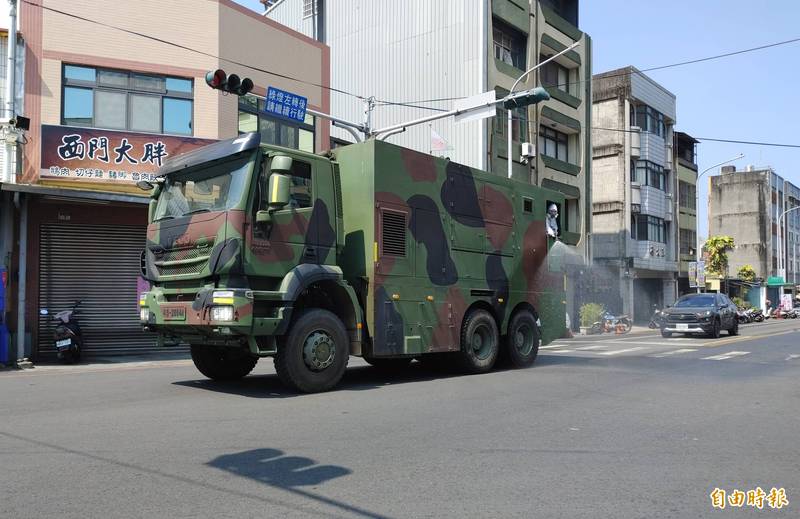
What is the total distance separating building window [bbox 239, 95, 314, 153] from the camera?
59.0ft

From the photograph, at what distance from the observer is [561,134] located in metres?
33.2

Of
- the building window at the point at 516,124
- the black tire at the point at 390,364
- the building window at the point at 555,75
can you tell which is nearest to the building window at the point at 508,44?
the building window at the point at 555,75

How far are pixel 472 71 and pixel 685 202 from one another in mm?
27388

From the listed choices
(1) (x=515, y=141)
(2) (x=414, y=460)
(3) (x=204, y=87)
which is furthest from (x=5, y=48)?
(1) (x=515, y=141)

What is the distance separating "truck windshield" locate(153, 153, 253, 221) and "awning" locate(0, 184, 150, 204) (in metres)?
4.79

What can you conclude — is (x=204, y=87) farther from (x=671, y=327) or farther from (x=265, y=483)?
(x=671, y=327)

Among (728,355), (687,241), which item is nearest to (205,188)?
(728,355)

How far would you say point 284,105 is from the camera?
14.8 metres

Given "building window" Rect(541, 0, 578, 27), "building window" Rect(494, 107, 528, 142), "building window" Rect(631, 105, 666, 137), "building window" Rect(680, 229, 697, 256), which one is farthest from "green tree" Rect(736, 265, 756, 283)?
"building window" Rect(494, 107, 528, 142)

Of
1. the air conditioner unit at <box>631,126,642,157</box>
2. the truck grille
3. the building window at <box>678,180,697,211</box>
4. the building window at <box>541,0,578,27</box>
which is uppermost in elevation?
the building window at <box>541,0,578,27</box>

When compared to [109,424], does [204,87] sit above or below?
above

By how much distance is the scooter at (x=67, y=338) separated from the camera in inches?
541

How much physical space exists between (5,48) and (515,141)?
1953 centimetres

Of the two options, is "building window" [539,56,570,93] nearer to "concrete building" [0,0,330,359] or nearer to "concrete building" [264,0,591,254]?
"concrete building" [264,0,591,254]
